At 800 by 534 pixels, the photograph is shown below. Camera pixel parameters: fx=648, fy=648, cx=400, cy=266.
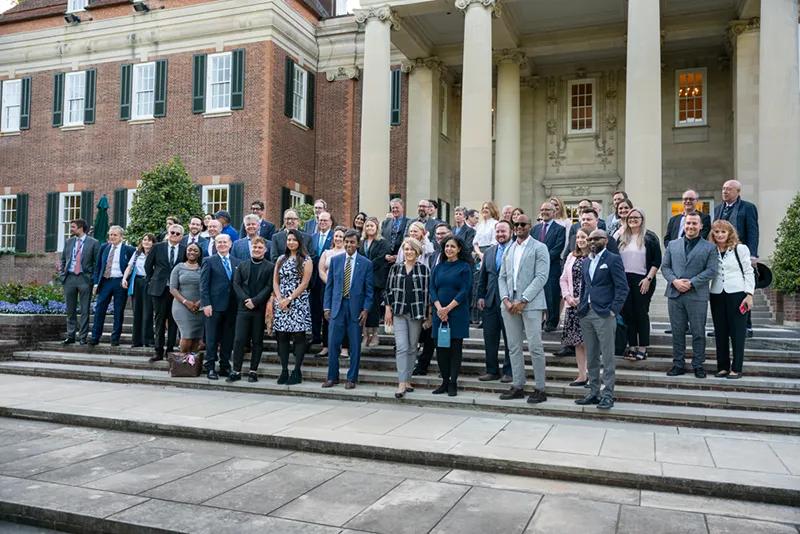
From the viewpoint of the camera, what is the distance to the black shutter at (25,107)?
2488 cm

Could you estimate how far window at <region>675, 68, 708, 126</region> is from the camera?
806 inches

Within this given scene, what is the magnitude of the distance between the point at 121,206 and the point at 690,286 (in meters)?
20.3

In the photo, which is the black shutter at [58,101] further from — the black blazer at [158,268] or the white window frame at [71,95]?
the black blazer at [158,268]

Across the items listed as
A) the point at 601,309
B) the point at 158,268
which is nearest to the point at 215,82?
the point at 158,268

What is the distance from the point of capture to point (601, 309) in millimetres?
7176

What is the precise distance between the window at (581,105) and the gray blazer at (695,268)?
47.3 ft

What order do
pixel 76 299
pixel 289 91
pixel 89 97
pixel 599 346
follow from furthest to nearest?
1. pixel 89 97
2. pixel 289 91
3. pixel 76 299
4. pixel 599 346

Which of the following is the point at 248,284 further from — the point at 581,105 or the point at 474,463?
the point at 581,105

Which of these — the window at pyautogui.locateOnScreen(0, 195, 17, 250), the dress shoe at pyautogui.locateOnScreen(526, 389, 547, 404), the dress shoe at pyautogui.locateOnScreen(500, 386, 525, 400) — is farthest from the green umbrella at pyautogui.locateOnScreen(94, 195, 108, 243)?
the dress shoe at pyautogui.locateOnScreen(526, 389, 547, 404)

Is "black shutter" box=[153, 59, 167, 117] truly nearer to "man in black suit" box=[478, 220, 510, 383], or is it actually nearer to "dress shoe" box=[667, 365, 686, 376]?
"man in black suit" box=[478, 220, 510, 383]

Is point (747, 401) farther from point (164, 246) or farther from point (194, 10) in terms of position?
point (194, 10)

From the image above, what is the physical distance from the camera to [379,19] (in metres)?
18.0

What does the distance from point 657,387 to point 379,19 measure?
13.6 meters

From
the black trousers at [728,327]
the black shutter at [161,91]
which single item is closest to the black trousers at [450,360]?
the black trousers at [728,327]
